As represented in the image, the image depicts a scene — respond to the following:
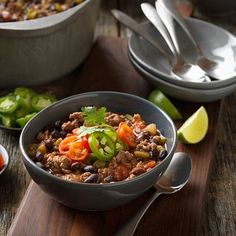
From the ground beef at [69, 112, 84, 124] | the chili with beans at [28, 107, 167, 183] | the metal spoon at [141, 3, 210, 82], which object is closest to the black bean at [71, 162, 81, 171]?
the chili with beans at [28, 107, 167, 183]

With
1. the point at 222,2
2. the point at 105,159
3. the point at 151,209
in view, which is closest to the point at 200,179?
the point at 151,209

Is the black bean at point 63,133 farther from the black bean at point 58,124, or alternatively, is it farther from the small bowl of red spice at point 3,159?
the small bowl of red spice at point 3,159

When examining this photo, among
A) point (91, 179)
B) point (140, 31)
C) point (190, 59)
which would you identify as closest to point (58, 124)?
point (91, 179)

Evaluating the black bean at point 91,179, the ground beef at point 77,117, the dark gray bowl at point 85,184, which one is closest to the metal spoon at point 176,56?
the dark gray bowl at point 85,184

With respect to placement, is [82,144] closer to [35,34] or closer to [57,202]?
[57,202]

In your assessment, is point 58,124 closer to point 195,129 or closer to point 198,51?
point 195,129

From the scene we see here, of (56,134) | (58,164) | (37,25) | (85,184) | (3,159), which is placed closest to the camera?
(85,184)

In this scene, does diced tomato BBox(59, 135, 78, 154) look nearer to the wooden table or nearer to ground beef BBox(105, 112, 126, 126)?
ground beef BBox(105, 112, 126, 126)
